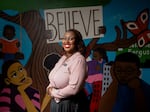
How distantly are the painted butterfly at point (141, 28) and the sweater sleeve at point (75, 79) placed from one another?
1050mm

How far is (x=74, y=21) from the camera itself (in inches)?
116

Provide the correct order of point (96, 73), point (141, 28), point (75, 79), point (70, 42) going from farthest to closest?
point (96, 73), point (141, 28), point (70, 42), point (75, 79)

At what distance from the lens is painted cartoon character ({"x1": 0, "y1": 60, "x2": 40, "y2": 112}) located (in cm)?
306

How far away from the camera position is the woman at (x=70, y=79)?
6.41 ft

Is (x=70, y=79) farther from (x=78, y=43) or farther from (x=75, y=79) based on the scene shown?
(x=78, y=43)

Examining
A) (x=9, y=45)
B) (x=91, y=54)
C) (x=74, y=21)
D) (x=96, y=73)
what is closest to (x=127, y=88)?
(x=96, y=73)

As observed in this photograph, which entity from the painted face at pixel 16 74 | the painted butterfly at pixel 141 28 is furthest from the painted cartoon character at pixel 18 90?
the painted butterfly at pixel 141 28

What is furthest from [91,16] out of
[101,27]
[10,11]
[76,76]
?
[76,76]

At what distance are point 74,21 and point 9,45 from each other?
77 cm

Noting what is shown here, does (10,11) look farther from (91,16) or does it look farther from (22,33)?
(91,16)

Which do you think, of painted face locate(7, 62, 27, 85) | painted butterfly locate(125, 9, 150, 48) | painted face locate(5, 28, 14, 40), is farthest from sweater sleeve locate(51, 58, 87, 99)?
painted face locate(5, 28, 14, 40)

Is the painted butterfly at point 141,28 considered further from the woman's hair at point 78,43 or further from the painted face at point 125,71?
the woman's hair at point 78,43

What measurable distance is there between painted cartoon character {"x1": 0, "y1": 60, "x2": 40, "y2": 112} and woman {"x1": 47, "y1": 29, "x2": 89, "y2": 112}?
39.6 inches

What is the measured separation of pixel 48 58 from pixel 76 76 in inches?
43.8
